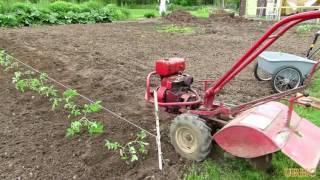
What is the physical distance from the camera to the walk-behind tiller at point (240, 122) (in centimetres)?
337

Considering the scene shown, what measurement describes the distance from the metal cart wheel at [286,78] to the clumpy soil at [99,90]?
0.19 m

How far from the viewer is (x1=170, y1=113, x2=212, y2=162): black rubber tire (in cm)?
384

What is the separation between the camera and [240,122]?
356 cm

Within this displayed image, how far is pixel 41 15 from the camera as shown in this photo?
50.4 feet

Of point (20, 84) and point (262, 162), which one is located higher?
point (20, 84)

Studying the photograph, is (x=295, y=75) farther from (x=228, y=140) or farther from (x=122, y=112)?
(x=228, y=140)

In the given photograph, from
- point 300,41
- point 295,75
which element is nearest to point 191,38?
point 300,41

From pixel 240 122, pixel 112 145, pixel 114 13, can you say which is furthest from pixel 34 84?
pixel 114 13

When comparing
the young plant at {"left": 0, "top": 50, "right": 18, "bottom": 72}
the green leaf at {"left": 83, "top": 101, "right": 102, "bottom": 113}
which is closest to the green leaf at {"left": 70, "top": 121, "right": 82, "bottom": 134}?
the green leaf at {"left": 83, "top": 101, "right": 102, "bottom": 113}

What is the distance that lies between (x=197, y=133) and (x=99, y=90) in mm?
2751

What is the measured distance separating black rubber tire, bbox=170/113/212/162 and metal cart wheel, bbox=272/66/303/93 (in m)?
3.12

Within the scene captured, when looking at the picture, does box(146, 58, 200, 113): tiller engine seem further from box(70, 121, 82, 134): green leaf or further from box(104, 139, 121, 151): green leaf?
box(70, 121, 82, 134): green leaf

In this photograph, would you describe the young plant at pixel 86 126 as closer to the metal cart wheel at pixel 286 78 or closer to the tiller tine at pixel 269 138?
the tiller tine at pixel 269 138

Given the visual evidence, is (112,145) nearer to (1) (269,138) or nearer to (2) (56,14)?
(1) (269,138)
